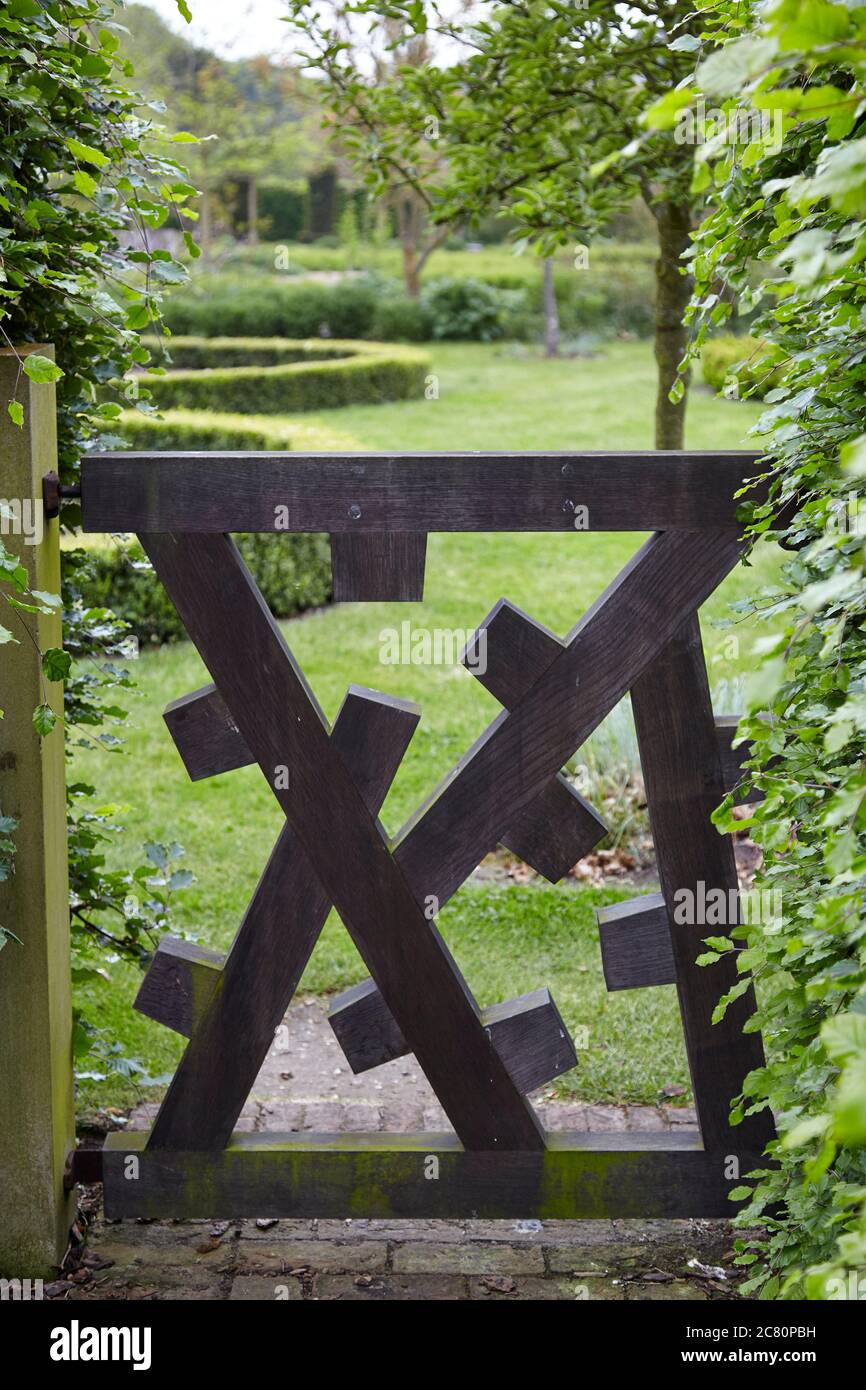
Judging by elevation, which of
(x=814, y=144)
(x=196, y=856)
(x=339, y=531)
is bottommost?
(x=196, y=856)

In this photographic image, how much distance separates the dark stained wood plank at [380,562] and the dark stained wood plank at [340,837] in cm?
17

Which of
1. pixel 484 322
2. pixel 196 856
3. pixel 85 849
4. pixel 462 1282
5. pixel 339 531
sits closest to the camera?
pixel 339 531

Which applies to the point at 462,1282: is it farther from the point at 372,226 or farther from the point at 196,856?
the point at 372,226

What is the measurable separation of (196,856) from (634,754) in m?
1.90

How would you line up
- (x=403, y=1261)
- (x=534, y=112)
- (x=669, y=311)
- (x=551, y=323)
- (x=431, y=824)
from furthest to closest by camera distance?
(x=551, y=323) → (x=669, y=311) → (x=534, y=112) → (x=403, y=1261) → (x=431, y=824)

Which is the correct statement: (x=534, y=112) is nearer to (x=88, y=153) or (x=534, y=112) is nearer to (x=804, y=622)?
(x=88, y=153)

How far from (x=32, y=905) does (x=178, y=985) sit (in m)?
0.34

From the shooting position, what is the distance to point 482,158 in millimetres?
4637

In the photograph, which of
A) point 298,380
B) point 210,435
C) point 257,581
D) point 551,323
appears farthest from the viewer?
point 551,323

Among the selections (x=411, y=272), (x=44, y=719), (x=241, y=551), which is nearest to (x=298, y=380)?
(x=241, y=551)

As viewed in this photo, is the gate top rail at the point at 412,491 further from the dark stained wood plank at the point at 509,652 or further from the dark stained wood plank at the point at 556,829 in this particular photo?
the dark stained wood plank at the point at 556,829

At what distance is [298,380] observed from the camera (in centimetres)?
1600

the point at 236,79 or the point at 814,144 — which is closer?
the point at 814,144
